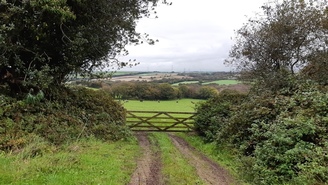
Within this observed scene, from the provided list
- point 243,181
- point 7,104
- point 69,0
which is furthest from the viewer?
point 69,0

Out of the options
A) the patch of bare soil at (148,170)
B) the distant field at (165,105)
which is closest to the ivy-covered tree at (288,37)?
the patch of bare soil at (148,170)

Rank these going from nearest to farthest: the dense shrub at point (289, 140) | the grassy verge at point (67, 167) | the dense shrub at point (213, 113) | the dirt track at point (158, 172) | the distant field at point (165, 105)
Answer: the grassy verge at point (67, 167), the dense shrub at point (289, 140), the dirt track at point (158, 172), the dense shrub at point (213, 113), the distant field at point (165, 105)

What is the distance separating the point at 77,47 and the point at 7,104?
348 cm

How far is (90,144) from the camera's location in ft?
34.1

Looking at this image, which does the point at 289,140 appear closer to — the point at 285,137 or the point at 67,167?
the point at 285,137

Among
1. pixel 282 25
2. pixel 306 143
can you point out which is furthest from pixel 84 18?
pixel 282 25

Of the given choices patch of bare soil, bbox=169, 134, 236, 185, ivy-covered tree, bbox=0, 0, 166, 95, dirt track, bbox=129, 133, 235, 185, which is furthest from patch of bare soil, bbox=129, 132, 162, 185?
ivy-covered tree, bbox=0, 0, 166, 95

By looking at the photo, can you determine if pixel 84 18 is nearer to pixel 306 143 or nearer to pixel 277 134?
pixel 277 134

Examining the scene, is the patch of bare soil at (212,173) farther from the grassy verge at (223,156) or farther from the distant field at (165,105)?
the distant field at (165,105)

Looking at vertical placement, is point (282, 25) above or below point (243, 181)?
above

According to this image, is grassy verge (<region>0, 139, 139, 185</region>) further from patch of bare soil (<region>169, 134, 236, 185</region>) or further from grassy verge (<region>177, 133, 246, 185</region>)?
grassy verge (<region>177, 133, 246, 185</region>)

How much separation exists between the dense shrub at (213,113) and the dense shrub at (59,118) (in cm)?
492

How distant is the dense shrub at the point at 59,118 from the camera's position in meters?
9.30

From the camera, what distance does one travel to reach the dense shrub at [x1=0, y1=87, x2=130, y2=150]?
930 cm
